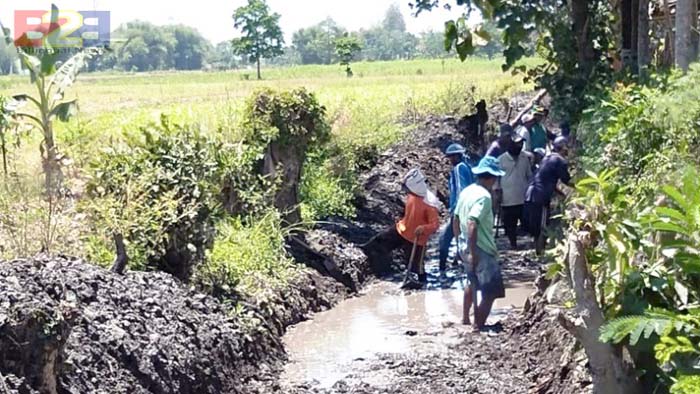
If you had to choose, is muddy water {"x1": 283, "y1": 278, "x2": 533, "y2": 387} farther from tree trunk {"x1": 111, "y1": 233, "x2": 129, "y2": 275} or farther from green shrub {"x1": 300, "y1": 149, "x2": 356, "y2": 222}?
green shrub {"x1": 300, "y1": 149, "x2": 356, "y2": 222}

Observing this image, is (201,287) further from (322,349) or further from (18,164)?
(18,164)

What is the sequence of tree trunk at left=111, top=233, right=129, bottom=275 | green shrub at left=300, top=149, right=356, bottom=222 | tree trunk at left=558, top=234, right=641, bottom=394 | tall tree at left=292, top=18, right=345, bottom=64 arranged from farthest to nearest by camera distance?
tall tree at left=292, top=18, right=345, bottom=64 < green shrub at left=300, top=149, right=356, bottom=222 < tree trunk at left=111, top=233, right=129, bottom=275 < tree trunk at left=558, top=234, right=641, bottom=394

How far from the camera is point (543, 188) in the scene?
42.9ft

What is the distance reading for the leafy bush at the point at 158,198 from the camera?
30.4 ft

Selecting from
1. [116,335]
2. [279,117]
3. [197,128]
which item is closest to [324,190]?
[279,117]

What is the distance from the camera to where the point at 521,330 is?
10070 millimetres

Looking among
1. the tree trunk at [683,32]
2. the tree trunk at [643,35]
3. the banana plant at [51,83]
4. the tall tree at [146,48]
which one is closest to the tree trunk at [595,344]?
the tree trunk at [683,32]

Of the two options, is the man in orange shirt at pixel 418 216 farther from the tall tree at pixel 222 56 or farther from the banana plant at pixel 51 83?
the tall tree at pixel 222 56

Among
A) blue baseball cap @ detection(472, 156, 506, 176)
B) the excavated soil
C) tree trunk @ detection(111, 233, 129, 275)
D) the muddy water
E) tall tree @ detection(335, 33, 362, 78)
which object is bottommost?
the muddy water

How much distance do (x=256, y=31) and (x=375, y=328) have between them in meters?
76.4

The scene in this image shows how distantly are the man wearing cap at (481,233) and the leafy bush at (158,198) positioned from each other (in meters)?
2.54

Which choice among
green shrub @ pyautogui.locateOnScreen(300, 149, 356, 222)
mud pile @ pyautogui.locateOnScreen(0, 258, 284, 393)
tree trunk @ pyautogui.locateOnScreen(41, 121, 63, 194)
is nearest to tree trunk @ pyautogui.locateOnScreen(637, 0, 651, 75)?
green shrub @ pyautogui.locateOnScreen(300, 149, 356, 222)

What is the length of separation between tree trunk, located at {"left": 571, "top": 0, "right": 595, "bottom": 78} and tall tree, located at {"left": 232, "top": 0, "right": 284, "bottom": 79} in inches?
2655

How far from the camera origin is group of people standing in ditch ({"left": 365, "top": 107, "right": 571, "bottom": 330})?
32.6 ft
